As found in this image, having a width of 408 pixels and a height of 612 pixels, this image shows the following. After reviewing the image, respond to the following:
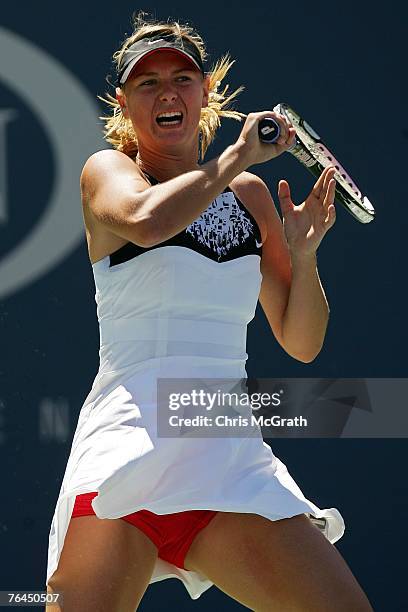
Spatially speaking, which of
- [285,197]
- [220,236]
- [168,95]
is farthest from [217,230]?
[168,95]

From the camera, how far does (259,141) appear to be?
102 inches

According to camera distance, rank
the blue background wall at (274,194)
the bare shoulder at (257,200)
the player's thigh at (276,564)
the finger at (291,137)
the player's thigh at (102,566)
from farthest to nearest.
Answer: the blue background wall at (274,194), the bare shoulder at (257,200), the finger at (291,137), the player's thigh at (276,564), the player's thigh at (102,566)

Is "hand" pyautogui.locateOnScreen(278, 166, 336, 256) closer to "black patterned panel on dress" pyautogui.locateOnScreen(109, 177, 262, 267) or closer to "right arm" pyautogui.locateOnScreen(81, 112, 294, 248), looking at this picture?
"black patterned panel on dress" pyautogui.locateOnScreen(109, 177, 262, 267)

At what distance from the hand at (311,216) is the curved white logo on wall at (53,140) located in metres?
1.40

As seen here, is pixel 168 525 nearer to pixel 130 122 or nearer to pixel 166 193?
pixel 166 193

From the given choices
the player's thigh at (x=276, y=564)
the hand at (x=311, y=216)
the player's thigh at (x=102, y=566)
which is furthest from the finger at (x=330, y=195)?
the player's thigh at (x=102, y=566)

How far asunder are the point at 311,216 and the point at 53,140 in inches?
59.3

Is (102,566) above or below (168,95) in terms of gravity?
below

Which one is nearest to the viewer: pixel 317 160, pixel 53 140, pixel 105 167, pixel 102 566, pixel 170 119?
pixel 102 566

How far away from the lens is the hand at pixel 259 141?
2559 mm

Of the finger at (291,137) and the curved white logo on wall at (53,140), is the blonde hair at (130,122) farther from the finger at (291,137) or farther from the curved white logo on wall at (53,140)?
the curved white logo on wall at (53,140)

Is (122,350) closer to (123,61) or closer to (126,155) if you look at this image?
(126,155)

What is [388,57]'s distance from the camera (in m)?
4.24

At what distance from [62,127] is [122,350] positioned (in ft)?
5.32
